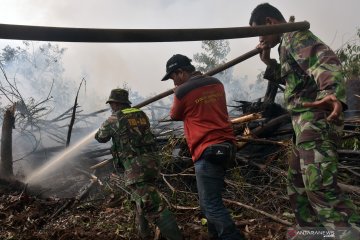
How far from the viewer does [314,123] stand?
7.24ft

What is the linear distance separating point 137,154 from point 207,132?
4.08ft

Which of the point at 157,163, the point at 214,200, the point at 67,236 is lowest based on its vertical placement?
the point at 67,236

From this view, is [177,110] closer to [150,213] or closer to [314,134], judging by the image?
[150,213]

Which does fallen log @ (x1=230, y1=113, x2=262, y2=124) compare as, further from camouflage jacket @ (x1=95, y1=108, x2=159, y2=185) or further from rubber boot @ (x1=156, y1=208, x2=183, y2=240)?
rubber boot @ (x1=156, y1=208, x2=183, y2=240)

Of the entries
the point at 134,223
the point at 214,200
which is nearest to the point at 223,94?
the point at 214,200

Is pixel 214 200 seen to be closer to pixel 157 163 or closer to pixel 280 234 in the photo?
pixel 280 234

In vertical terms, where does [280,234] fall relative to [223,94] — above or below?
below

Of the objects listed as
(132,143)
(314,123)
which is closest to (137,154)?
(132,143)

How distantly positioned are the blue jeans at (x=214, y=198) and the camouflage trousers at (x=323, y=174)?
76 cm

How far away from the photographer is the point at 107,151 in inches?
267

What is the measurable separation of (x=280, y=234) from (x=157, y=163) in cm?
166

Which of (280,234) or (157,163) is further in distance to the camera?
(157,163)

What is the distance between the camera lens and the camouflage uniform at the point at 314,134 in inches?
79.6

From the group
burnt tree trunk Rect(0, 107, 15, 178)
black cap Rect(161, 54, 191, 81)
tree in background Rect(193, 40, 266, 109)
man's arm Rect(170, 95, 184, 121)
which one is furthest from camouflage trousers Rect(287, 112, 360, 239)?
tree in background Rect(193, 40, 266, 109)
